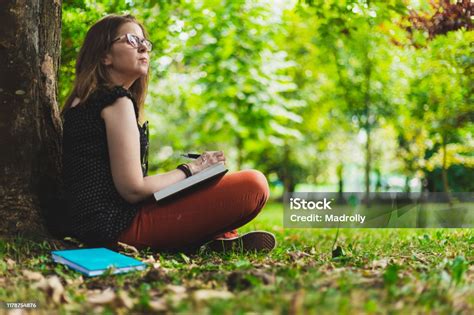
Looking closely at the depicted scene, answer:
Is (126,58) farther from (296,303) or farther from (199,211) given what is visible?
(296,303)

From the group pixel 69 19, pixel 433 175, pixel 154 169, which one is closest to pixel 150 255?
pixel 69 19

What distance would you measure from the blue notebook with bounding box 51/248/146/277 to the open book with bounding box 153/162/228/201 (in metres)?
0.44

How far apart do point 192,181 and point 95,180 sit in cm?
56

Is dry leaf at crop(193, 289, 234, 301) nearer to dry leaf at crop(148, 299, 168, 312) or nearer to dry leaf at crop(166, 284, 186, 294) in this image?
dry leaf at crop(148, 299, 168, 312)

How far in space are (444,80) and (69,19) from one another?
602 centimetres

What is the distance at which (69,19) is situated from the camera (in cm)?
533

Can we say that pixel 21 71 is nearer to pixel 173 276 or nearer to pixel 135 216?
pixel 135 216

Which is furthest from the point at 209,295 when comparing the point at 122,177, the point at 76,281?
the point at 122,177

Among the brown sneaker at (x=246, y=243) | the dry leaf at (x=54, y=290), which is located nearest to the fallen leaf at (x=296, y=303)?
the dry leaf at (x=54, y=290)

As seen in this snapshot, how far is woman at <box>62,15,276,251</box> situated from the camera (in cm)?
304

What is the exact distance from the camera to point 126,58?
10.8 ft

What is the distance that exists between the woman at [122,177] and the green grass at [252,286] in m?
0.21

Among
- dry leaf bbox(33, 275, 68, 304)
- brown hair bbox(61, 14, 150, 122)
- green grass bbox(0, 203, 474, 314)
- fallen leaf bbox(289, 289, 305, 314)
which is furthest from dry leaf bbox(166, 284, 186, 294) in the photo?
brown hair bbox(61, 14, 150, 122)

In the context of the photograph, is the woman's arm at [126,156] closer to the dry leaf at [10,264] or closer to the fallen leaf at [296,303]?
the dry leaf at [10,264]
